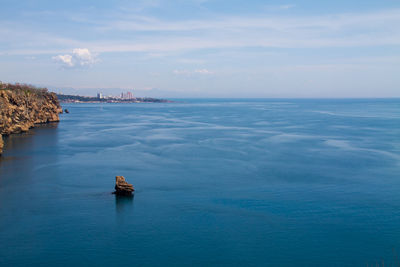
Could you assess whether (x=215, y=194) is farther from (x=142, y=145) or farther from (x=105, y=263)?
(x=142, y=145)

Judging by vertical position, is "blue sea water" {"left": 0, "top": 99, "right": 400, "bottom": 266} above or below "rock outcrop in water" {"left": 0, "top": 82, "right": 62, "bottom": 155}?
below

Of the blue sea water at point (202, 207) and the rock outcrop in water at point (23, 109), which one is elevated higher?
the rock outcrop in water at point (23, 109)

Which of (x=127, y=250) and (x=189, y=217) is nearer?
(x=127, y=250)

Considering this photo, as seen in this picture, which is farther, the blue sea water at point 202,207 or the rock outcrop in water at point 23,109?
the rock outcrop in water at point 23,109

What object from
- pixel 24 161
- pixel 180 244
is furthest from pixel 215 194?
pixel 24 161

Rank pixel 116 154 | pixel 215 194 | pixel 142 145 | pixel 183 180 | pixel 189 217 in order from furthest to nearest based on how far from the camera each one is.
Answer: pixel 142 145
pixel 116 154
pixel 183 180
pixel 215 194
pixel 189 217
